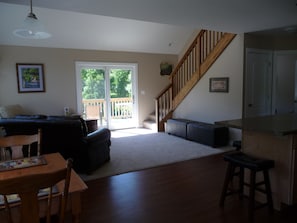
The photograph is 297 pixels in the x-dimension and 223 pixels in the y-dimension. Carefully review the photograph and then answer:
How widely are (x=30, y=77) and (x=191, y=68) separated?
14.1 feet

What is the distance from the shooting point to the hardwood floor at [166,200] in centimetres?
262

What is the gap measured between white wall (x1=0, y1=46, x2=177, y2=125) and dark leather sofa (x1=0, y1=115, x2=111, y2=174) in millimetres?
2721

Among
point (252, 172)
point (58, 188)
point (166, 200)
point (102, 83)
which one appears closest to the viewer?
point (58, 188)

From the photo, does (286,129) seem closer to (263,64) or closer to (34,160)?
(34,160)

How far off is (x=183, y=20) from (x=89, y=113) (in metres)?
4.33

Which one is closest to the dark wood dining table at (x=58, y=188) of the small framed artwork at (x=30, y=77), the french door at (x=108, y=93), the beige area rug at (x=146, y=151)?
the beige area rug at (x=146, y=151)

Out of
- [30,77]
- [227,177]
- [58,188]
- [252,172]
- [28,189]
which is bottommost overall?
[227,177]

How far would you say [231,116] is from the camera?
5.64 metres

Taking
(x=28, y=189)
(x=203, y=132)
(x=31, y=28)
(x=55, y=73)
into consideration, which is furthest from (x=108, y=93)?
(x=28, y=189)

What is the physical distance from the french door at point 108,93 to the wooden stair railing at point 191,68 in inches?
39.2

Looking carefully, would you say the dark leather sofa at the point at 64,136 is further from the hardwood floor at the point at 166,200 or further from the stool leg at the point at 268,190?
the stool leg at the point at 268,190

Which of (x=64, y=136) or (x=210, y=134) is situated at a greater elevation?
(x=64, y=136)

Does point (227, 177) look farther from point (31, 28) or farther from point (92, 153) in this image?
point (31, 28)

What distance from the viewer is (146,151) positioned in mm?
5180
